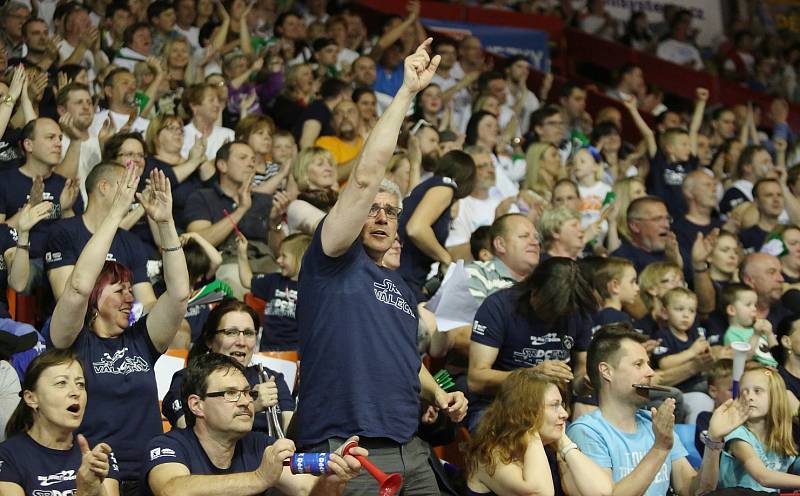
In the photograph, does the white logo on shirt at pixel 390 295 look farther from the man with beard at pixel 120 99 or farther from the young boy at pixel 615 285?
the man with beard at pixel 120 99

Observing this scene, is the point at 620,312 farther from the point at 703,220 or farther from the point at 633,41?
the point at 633,41

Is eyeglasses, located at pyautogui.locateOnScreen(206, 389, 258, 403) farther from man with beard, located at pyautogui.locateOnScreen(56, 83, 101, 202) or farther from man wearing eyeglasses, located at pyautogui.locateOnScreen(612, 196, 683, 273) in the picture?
man wearing eyeglasses, located at pyautogui.locateOnScreen(612, 196, 683, 273)

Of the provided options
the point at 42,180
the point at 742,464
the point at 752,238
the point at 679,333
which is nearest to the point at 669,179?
the point at 752,238

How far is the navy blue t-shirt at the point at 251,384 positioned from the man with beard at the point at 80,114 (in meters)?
2.76

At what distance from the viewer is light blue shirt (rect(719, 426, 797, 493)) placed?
623cm

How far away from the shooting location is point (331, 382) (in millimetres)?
4582

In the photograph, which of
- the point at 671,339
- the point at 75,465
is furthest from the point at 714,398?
the point at 75,465

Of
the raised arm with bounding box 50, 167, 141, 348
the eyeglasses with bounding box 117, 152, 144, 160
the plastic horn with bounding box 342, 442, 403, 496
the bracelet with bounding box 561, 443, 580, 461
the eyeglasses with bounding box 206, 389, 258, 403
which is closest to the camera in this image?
the plastic horn with bounding box 342, 442, 403, 496

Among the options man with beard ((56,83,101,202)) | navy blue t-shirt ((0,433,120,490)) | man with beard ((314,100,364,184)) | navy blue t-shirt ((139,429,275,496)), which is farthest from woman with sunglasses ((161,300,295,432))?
man with beard ((314,100,364,184))

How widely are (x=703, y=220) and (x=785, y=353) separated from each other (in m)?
2.73

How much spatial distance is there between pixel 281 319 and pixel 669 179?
530 centimetres

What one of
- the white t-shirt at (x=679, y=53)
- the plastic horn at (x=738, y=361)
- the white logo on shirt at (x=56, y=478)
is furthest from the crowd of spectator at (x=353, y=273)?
the white t-shirt at (x=679, y=53)

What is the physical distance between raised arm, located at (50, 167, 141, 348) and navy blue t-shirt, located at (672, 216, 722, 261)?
5.58 metres

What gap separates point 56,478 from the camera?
484 centimetres
